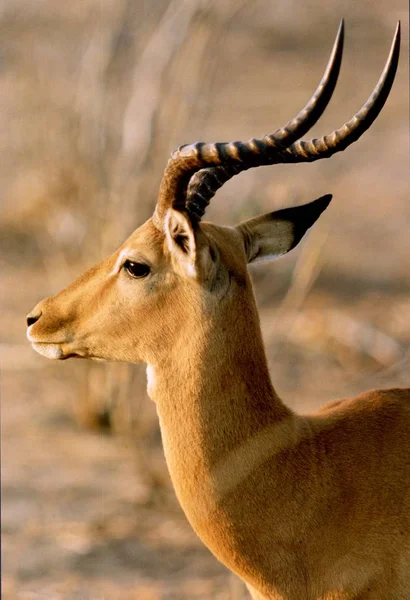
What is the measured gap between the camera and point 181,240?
158 inches

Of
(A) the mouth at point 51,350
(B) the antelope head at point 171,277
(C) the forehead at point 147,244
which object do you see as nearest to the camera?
(B) the antelope head at point 171,277

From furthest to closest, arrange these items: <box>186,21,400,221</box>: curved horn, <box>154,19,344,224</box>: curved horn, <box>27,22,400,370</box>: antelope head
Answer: <box>27,22,400,370</box>: antelope head
<box>186,21,400,221</box>: curved horn
<box>154,19,344,224</box>: curved horn

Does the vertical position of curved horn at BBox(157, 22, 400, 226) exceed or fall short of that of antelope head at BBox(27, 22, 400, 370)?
it exceeds it

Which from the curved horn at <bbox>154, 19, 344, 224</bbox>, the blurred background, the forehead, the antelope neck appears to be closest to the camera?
the curved horn at <bbox>154, 19, 344, 224</bbox>

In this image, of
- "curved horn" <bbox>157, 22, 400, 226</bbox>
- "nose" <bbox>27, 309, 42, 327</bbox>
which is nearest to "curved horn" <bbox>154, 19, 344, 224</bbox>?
"curved horn" <bbox>157, 22, 400, 226</bbox>

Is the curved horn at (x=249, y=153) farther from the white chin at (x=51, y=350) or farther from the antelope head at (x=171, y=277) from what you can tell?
the white chin at (x=51, y=350)

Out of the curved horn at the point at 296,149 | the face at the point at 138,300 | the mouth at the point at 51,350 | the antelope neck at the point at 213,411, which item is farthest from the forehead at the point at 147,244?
the mouth at the point at 51,350

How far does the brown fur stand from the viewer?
3.97 m

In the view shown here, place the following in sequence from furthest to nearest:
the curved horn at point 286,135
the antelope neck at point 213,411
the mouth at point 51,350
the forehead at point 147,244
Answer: the mouth at point 51,350
the forehead at point 147,244
the antelope neck at point 213,411
the curved horn at point 286,135

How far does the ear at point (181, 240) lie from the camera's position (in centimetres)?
391

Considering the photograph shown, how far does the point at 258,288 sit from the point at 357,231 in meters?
3.40

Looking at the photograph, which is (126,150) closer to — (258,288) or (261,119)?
(258,288)

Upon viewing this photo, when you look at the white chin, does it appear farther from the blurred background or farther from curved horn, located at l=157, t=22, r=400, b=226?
the blurred background

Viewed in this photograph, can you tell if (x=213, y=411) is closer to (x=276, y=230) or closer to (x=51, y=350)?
(x=51, y=350)
